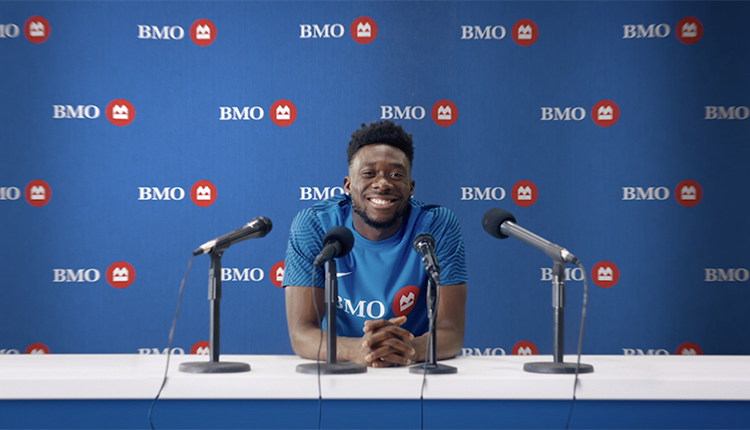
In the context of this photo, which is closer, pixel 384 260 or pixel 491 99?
pixel 384 260

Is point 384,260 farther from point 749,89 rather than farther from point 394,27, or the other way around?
point 749,89

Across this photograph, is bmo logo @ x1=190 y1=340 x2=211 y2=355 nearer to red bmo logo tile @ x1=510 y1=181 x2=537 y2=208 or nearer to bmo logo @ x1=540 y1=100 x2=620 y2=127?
red bmo logo tile @ x1=510 y1=181 x2=537 y2=208

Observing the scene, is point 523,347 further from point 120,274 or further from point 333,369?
point 120,274

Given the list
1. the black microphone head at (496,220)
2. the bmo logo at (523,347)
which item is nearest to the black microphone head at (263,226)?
the black microphone head at (496,220)

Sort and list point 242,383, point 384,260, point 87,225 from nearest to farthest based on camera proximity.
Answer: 1. point 242,383
2. point 384,260
3. point 87,225

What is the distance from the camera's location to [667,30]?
2930mm

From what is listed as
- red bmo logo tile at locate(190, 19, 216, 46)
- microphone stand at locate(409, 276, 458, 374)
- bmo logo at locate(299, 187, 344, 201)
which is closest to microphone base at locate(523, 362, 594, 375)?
microphone stand at locate(409, 276, 458, 374)

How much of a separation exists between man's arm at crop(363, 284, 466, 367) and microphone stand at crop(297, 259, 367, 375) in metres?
0.12

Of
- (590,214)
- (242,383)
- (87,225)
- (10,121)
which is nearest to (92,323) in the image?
(87,225)

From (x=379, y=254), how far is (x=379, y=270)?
0.19 ft

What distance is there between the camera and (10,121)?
2898mm

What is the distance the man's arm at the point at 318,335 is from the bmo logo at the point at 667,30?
2.08 m

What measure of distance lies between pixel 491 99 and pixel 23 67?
7.77 ft

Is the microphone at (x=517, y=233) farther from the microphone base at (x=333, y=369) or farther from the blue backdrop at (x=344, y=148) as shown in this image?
the blue backdrop at (x=344, y=148)
